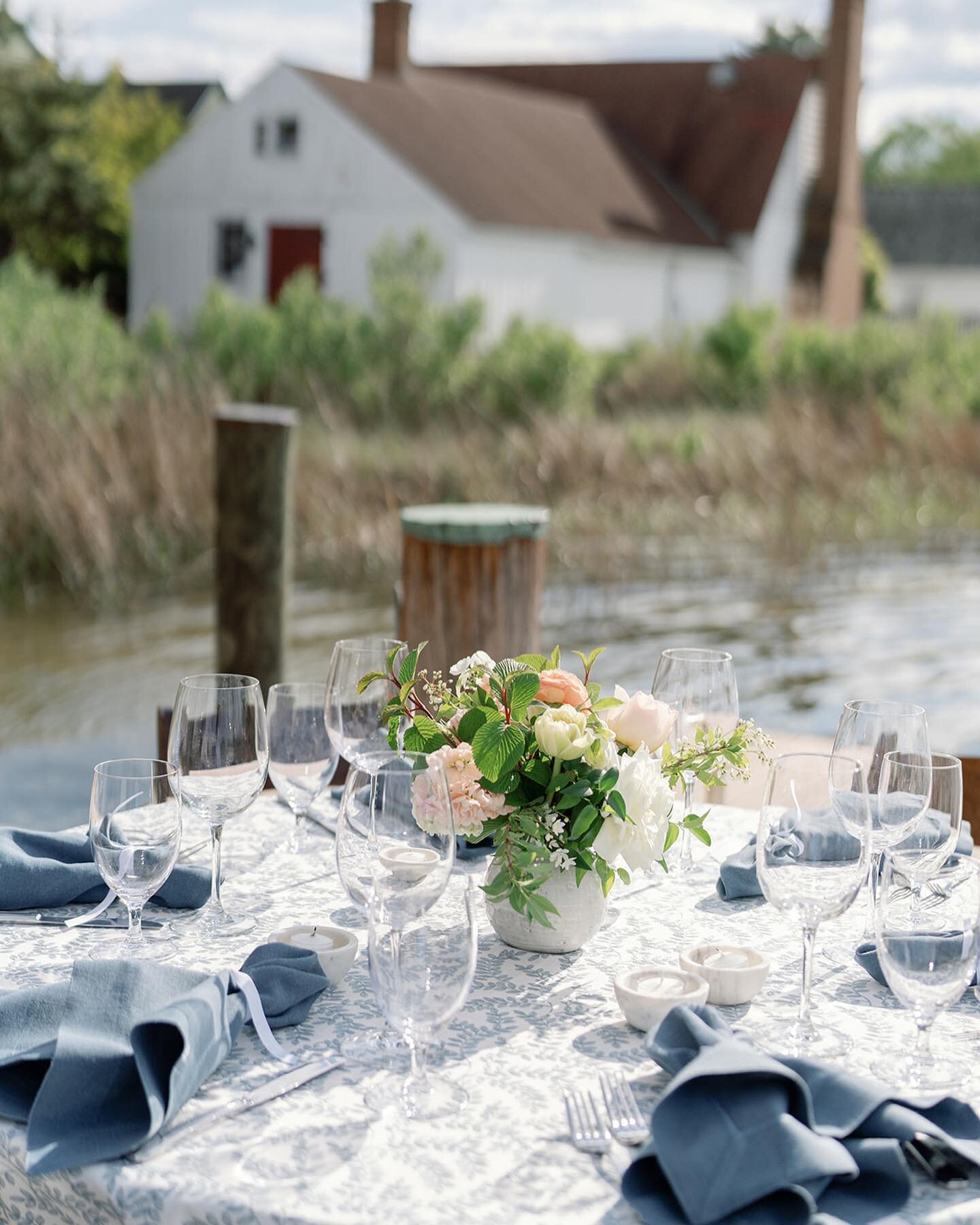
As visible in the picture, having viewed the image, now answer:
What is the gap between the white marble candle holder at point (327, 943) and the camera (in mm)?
1740

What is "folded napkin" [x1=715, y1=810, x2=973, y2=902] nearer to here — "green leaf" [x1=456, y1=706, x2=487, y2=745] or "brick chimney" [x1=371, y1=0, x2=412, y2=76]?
"green leaf" [x1=456, y1=706, x2=487, y2=745]

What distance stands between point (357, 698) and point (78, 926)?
1.76 ft

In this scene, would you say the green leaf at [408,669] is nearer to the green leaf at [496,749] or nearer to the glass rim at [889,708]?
the green leaf at [496,749]

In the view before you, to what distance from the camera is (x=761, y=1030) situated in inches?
65.7

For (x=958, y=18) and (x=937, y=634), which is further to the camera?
(x=958, y=18)

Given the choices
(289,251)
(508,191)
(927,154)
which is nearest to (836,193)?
(508,191)

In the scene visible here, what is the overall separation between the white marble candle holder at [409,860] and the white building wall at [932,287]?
4168 centimetres

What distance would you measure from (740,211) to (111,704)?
2316 cm

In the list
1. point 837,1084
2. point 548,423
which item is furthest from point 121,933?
point 548,423

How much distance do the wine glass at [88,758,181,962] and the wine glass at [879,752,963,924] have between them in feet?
3.01

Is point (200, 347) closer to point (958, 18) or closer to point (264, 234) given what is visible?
point (264, 234)

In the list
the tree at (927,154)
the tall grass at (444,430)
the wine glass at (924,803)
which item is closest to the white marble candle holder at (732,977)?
the wine glass at (924,803)

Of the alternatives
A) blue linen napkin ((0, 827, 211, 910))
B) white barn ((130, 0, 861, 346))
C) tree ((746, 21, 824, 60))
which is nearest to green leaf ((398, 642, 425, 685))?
blue linen napkin ((0, 827, 211, 910))

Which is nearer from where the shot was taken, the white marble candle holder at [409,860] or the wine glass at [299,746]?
the white marble candle holder at [409,860]
